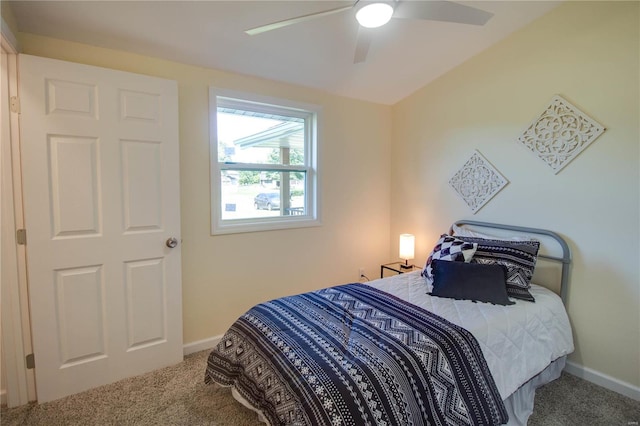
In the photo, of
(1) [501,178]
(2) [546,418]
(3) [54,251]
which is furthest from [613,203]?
(3) [54,251]

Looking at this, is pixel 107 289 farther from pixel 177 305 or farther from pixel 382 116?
pixel 382 116

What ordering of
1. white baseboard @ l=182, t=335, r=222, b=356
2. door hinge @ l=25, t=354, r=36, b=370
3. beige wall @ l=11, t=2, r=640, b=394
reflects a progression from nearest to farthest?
1. door hinge @ l=25, t=354, r=36, b=370
2. beige wall @ l=11, t=2, r=640, b=394
3. white baseboard @ l=182, t=335, r=222, b=356

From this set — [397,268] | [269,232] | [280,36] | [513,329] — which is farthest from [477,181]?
[280,36]

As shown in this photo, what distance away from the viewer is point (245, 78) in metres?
2.78

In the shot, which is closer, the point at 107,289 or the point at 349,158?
the point at 107,289

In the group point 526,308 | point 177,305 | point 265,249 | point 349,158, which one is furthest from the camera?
point 349,158

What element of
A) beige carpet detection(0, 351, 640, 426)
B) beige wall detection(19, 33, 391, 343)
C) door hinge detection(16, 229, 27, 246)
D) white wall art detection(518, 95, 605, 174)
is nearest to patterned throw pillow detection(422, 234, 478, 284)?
white wall art detection(518, 95, 605, 174)

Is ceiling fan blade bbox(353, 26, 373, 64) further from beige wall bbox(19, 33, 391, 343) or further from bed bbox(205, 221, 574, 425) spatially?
bed bbox(205, 221, 574, 425)

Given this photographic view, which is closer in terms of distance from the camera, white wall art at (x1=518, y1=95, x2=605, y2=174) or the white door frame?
the white door frame

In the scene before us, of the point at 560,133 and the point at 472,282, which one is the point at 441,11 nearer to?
the point at 560,133

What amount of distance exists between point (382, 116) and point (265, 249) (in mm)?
1978

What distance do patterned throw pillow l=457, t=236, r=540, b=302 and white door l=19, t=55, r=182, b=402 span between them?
229cm

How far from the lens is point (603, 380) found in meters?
2.24

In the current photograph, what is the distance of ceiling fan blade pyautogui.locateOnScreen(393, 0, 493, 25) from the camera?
162cm
